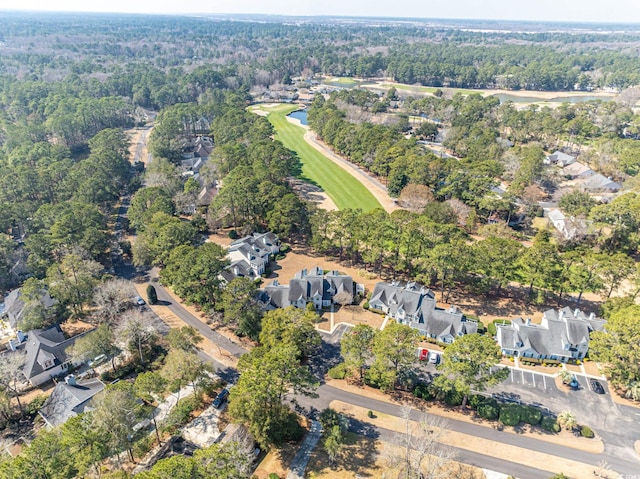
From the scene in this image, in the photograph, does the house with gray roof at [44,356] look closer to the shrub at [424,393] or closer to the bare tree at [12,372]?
the bare tree at [12,372]

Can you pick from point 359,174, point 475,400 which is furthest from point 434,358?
point 359,174

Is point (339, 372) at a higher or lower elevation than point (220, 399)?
higher

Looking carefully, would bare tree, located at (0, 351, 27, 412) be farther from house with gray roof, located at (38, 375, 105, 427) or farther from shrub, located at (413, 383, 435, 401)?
shrub, located at (413, 383, 435, 401)

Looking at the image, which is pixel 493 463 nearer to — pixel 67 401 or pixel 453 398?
pixel 453 398

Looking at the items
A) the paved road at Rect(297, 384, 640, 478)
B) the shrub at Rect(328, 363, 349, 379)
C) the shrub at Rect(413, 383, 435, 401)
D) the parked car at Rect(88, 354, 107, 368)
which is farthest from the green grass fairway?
the parked car at Rect(88, 354, 107, 368)

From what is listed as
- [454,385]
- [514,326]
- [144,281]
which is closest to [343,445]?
[454,385]

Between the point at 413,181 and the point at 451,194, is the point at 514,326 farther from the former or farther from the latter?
the point at 413,181

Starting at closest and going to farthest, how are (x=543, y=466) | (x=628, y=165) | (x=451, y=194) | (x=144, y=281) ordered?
(x=543, y=466) → (x=144, y=281) → (x=451, y=194) → (x=628, y=165)
